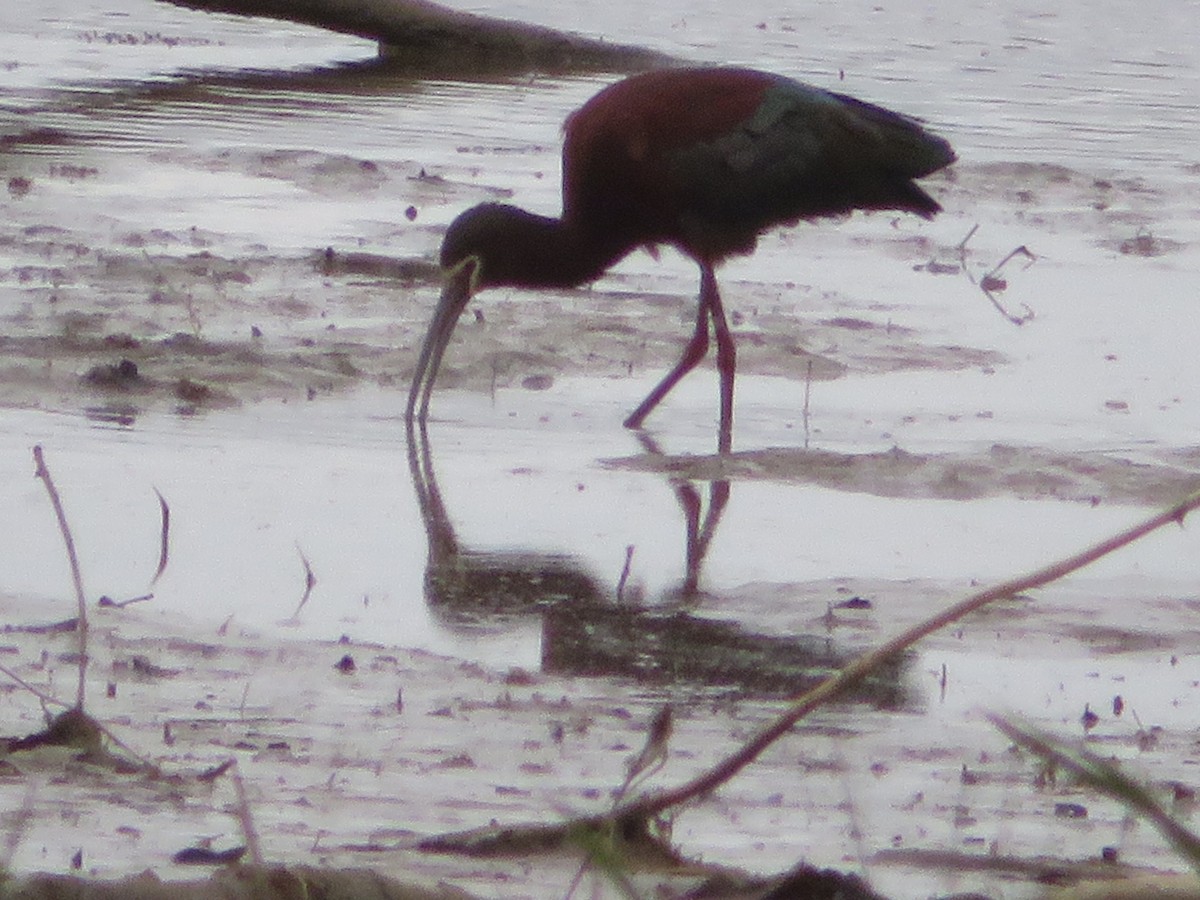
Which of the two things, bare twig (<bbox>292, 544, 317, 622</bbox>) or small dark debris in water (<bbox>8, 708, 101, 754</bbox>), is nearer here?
small dark debris in water (<bbox>8, 708, 101, 754</bbox>)

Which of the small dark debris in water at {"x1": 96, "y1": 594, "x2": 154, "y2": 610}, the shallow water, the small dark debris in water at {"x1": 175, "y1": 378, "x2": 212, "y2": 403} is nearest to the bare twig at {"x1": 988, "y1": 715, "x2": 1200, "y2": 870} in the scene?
the shallow water

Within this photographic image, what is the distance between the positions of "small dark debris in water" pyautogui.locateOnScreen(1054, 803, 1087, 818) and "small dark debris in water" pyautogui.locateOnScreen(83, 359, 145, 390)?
361 centimetres

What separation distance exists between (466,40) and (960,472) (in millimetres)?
8283

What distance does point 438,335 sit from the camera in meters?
7.15

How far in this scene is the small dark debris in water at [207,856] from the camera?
3.38 meters

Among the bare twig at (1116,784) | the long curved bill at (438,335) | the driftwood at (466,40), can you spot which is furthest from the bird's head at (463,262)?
the driftwood at (466,40)

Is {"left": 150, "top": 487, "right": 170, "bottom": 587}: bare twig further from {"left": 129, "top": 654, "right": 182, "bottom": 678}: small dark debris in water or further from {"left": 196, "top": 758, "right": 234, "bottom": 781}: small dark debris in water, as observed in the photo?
{"left": 196, "top": 758, "right": 234, "bottom": 781}: small dark debris in water

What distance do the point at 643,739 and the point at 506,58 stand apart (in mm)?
10626

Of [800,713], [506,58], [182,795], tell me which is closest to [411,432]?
[182,795]

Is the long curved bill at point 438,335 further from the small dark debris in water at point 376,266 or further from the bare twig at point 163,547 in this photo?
the bare twig at point 163,547

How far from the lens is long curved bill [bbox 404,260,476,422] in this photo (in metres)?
6.95

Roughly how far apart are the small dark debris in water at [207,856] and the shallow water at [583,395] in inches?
27.2

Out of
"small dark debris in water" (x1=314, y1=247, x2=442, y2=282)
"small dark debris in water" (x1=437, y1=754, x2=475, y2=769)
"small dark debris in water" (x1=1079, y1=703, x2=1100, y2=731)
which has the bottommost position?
"small dark debris in water" (x1=314, y1=247, x2=442, y2=282)

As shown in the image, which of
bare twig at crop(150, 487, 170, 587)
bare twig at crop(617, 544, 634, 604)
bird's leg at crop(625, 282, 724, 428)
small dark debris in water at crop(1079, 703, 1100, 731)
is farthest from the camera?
bird's leg at crop(625, 282, 724, 428)
